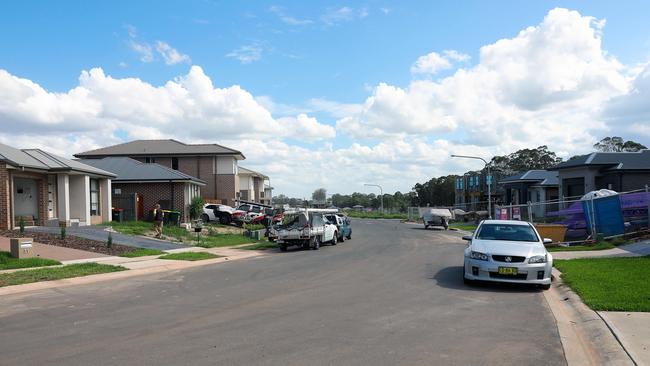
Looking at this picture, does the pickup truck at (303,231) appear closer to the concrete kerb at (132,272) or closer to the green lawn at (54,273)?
the concrete kerb at (132,272)

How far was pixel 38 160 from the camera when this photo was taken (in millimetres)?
26297

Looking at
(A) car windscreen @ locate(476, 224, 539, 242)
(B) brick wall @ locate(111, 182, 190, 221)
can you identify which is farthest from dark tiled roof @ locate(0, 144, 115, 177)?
(A) car windscreen @ locate(476, 224, 539, 242)

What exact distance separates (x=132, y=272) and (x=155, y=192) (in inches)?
894

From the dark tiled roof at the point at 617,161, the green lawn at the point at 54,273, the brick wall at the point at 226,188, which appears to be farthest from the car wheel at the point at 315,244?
the brick wall at the point at 226,188

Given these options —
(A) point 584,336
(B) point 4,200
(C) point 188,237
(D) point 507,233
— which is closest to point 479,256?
(D) point 507,233

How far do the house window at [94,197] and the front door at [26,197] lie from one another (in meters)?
4.04

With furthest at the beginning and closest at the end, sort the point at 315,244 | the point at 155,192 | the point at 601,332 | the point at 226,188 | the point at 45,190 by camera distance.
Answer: the point at 226,188 → the point at 155,192 → the point at 45,190 → the point at 315,244 → the point at 601,332

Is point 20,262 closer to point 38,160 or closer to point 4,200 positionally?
point 4,200

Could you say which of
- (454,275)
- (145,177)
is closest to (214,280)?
(454,275)

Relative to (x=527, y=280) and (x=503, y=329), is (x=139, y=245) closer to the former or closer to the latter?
(x=527, y=280)

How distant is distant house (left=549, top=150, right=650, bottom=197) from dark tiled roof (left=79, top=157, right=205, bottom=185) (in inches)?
1070

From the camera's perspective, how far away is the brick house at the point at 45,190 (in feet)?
75.7

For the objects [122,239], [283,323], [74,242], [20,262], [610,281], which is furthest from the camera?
[122,239]

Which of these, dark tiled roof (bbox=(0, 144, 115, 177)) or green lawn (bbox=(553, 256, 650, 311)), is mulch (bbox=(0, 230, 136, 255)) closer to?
dark tiled roof (bbox=(0, 144, 115, 177))
